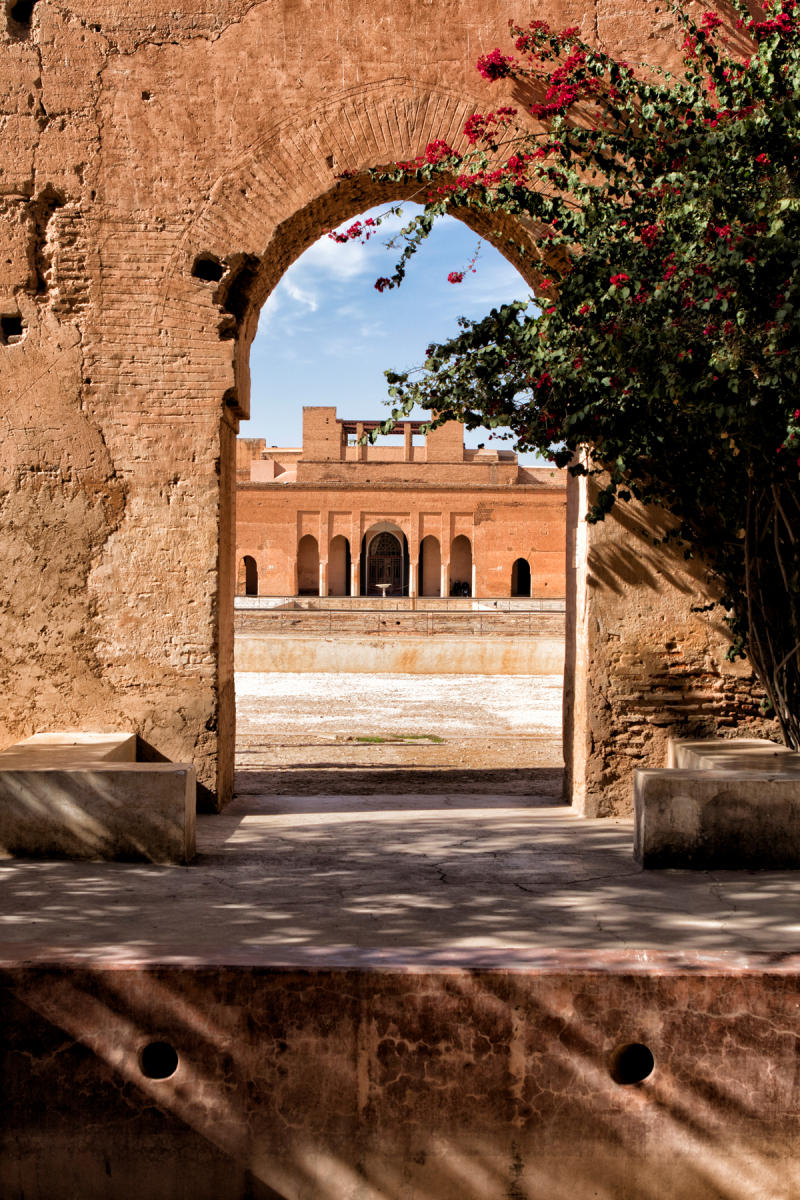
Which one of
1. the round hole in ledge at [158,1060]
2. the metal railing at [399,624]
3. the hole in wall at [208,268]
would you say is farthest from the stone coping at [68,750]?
the metal railing at [399,624]

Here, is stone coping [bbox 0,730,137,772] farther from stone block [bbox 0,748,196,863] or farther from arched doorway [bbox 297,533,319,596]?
arched doorway [bbox 297,533,319,596]

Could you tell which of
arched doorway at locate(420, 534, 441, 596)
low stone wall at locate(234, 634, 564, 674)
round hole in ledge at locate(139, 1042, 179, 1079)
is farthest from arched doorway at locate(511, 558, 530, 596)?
round hole in ledge at locate(139, 1042, 179, 1079)

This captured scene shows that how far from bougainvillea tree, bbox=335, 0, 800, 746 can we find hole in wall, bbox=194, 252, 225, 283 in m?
1.05

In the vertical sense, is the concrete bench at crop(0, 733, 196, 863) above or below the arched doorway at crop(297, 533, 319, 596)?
below

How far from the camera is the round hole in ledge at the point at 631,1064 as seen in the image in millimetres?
2854

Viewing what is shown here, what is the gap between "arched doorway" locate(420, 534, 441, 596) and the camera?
3725cm

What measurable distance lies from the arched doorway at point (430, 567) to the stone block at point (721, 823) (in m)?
33.0

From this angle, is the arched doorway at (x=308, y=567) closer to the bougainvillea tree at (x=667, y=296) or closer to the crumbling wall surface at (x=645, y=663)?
the bougainvillea tree at (x=667, y=296)

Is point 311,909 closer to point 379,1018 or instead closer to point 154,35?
point 379,1018

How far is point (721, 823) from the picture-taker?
412 centimetres

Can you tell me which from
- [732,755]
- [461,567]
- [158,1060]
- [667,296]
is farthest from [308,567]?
[158,1060]

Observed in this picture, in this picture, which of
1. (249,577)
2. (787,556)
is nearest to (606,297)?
(787,556)

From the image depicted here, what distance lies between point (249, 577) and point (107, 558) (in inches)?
1202

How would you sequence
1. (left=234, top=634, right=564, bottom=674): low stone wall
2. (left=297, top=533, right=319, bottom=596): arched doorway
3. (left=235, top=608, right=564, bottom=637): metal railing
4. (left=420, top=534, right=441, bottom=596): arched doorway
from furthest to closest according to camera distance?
(left=420, top=534, right=441, bottom=596): arched doorway < (left=297, top=533, right=319, bottom=596): arched doorway < (left=235, top=608, right=564, bottom=637): metal railing < (left=234, top=634, right=564, bottom=674): low stone wall
